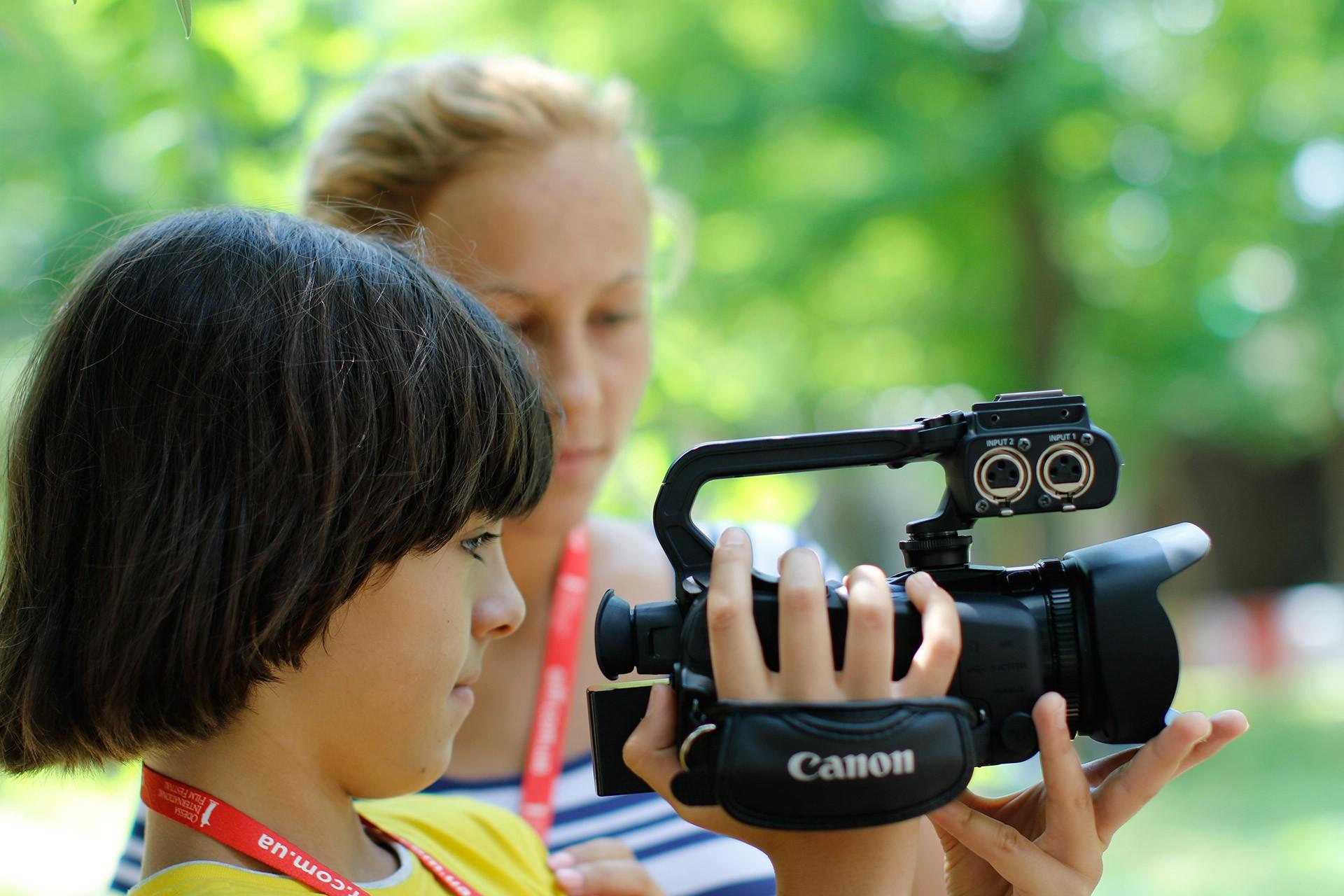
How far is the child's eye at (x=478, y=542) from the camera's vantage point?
1.40 meters

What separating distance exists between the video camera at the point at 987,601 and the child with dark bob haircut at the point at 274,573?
4 cm

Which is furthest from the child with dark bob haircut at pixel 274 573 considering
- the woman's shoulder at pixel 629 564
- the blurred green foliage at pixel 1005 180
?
the blurred green foliage at pixel 1005 180

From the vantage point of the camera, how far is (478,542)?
4.68ft

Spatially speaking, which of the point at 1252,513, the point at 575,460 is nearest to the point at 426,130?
the point at 575,460

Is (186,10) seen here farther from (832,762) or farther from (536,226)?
(832,762)

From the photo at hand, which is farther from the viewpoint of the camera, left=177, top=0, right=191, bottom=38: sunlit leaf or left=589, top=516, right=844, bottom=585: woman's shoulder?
left=589, top=516, right=844, bottom=585: woman's shoulder

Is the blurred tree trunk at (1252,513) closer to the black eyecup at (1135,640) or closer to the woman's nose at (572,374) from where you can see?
the woman's nose at (572,374)

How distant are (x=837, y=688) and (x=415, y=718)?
47 centimetres

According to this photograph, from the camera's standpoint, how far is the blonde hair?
6.21ft

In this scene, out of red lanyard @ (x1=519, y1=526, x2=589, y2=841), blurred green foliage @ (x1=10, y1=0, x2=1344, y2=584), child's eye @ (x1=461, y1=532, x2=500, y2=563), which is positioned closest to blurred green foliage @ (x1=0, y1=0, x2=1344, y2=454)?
blurred green foliage @ (x1=10, y1=0, x2=1344, y2=584)

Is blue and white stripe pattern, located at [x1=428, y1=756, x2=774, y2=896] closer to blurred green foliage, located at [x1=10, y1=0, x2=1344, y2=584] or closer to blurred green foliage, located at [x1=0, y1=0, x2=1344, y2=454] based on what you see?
blurred green foliage, located at [x1=10, y1=0, x2=1344, y2=584]

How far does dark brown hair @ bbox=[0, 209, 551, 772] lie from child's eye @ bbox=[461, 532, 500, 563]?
7 cm

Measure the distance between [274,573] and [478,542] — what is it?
0.26 metres

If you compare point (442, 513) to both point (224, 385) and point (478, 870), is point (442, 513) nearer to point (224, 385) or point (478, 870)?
point (224, 385)
